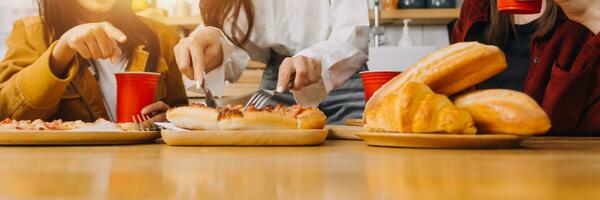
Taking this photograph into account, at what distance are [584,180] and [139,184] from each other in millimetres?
334

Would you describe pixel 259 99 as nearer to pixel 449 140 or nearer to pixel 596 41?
pixel 449 140

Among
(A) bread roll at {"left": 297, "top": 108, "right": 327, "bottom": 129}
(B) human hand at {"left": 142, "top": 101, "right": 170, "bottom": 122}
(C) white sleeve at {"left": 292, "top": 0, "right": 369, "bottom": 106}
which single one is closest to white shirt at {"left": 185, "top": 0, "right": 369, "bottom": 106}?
(C) white sleeve at {"left": 292, "top": 0, "right": 369, "bottom": 106}

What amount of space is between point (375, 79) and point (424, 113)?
0.98ft

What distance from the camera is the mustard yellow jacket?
158 centimetres

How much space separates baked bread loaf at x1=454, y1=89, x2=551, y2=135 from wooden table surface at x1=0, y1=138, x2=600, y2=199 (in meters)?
0.04

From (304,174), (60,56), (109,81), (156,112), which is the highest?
(304,174)

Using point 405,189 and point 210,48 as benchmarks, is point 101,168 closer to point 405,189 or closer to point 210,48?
point 405,189

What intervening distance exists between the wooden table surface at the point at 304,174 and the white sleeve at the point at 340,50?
69 centimetres

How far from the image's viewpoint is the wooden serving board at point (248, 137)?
0.84 meters

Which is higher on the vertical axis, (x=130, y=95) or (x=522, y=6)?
(x=522, y=6)

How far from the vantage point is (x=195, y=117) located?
0.90 metres

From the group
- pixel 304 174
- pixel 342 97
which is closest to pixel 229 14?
pixel 342 97

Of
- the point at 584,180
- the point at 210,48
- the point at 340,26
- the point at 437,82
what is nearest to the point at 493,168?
the point at 584,180

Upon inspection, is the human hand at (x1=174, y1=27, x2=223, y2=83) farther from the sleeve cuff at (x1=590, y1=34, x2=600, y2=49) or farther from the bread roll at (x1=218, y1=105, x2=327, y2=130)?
the sleeve cuff at (x1=590, y1=34, x2=600, y2=49)
